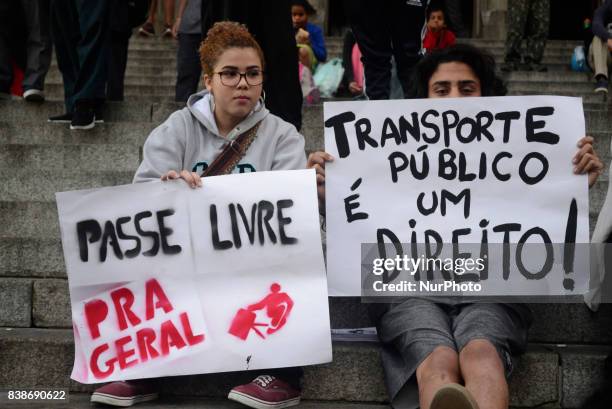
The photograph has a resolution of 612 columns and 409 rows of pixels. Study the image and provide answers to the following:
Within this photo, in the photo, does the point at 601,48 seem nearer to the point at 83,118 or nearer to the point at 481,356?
the point at 83,118

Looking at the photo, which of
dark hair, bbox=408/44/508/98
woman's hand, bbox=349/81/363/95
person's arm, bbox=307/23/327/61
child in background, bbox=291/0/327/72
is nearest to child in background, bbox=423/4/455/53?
woman's hand, bbox=349/81/363/95

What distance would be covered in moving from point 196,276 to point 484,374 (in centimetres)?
104

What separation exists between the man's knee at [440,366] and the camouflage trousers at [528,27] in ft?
20.9

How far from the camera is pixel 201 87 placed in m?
8.59

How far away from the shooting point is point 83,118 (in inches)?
239

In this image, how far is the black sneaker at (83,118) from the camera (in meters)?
6.07

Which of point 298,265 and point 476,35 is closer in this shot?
point 298,265

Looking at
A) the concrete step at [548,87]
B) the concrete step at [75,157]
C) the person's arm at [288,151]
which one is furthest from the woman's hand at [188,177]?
the concrete step at [548,87]

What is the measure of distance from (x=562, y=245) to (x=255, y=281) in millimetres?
1062

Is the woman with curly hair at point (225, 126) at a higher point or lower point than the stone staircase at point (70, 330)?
higher

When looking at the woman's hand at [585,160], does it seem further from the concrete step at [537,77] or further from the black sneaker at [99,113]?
the concrete step at [537,77]

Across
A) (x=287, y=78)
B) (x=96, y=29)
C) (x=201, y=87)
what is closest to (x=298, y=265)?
(x=287, y=78)

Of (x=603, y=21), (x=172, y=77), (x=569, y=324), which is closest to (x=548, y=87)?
(x=603, y=21)

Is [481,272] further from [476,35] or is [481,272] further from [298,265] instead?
[476,35]
